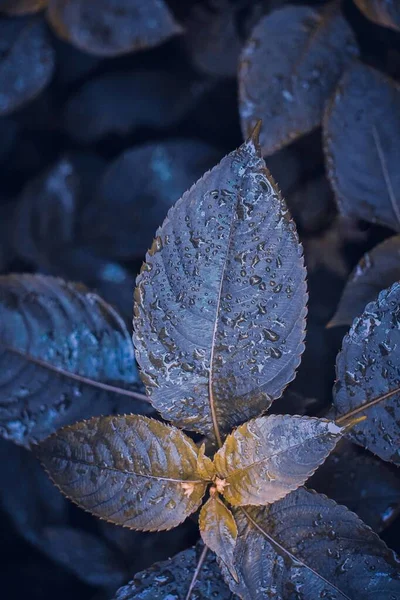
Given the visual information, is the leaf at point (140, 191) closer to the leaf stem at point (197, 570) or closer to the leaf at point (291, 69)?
the leaf at point (291, 69)

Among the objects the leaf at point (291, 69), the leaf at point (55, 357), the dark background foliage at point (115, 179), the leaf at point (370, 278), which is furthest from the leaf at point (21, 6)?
the leaf at point (370, 278)

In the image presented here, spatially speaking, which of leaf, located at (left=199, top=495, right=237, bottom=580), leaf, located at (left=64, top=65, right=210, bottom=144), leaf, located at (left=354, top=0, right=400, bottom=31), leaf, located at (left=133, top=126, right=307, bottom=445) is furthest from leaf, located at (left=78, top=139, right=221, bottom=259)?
leaf, located at (left=199, top=495, right=237, bottom=580)

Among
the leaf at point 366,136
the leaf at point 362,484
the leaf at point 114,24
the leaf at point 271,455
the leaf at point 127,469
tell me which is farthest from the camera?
the leaf at point 114,24

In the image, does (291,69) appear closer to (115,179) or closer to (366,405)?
(115,179)

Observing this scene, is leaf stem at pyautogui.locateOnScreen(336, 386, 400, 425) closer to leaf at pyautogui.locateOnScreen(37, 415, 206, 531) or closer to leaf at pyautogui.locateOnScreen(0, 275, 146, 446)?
leaf at pyautogui.locateOnScreen(37, 415, 206, 531)

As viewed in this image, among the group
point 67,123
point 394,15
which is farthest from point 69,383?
point 394,15

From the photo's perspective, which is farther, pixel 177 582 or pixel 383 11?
pixel 383 11

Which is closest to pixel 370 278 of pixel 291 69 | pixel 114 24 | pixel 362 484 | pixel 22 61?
pixel 362 484
